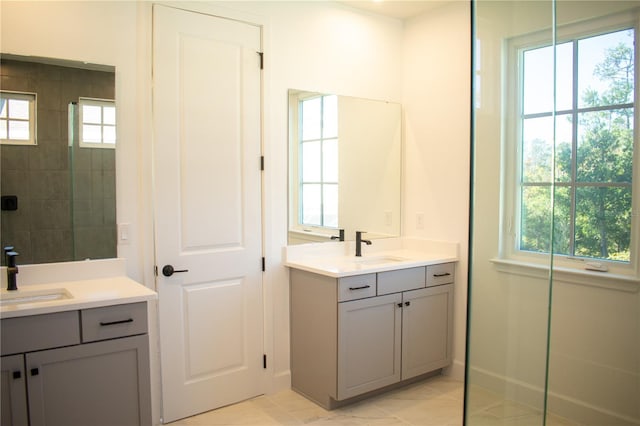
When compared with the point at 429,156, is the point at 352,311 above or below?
below

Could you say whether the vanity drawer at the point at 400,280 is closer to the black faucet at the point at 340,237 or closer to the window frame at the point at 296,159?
the black faucet at the point at 340,237

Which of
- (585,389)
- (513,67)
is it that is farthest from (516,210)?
(585,389)

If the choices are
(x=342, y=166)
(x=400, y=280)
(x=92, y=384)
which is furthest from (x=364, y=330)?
(x=92, y=384)

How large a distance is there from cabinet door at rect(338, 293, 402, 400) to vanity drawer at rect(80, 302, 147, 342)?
3.97 ft

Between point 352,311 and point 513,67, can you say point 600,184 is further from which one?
point 352,311

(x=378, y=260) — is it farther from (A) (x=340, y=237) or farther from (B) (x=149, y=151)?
(B) (x=149, y=151)

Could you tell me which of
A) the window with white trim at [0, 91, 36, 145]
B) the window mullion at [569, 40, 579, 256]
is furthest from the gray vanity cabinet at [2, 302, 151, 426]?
the window mullion at [569, 40, 579, 256]

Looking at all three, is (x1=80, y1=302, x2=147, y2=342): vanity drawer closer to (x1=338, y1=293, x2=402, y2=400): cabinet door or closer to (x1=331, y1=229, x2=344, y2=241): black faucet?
(x1=338, y1=293, x2=402, y2=400): cabinet door

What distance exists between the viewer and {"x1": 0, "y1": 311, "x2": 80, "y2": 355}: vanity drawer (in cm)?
192

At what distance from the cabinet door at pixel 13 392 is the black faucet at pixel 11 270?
0.49m

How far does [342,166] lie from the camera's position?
142 inches

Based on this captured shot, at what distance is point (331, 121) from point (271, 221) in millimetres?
893

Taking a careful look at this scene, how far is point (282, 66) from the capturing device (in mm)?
3270

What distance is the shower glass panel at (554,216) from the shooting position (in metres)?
1.61
